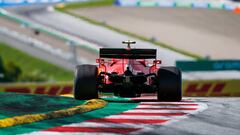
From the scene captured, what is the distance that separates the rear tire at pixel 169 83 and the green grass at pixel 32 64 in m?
29.7

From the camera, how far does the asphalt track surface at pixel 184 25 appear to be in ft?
181

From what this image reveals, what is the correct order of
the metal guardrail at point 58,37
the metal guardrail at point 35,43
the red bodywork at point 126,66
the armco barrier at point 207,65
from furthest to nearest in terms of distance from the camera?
the metal guardrail at point 35,43 < the metal guardrail at point 58,37 < the armco barrier at point 207,65 < the red bodywork at point 126,66

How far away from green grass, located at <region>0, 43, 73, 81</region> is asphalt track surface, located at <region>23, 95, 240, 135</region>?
3271cm

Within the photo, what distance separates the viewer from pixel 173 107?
11414 mm

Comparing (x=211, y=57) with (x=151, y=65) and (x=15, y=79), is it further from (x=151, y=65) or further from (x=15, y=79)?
(x=151, y=65)

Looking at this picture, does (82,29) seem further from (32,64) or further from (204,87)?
(204,87)

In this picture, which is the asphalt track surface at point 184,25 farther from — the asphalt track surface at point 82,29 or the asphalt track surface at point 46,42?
the asphalt track surface at point 46,42

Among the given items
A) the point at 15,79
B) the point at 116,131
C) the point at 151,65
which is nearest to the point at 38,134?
the point at 116,131

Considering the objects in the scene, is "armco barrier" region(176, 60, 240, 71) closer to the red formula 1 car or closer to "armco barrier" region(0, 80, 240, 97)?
"armco barrier" region(0, 80, 240, 97)

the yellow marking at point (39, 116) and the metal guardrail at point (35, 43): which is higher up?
the metal guardrail at point (35, 43)

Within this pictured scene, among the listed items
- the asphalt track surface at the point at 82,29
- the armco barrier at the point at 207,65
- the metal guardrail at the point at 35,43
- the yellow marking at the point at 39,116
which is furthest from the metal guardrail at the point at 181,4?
the yellow marking at the point at 39,116

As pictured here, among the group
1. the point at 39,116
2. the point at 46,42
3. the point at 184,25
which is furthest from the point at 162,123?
the point at 184,25

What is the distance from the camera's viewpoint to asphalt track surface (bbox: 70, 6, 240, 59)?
2172 inches

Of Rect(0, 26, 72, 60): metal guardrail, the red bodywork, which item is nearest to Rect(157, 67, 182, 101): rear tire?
the red bodywork
